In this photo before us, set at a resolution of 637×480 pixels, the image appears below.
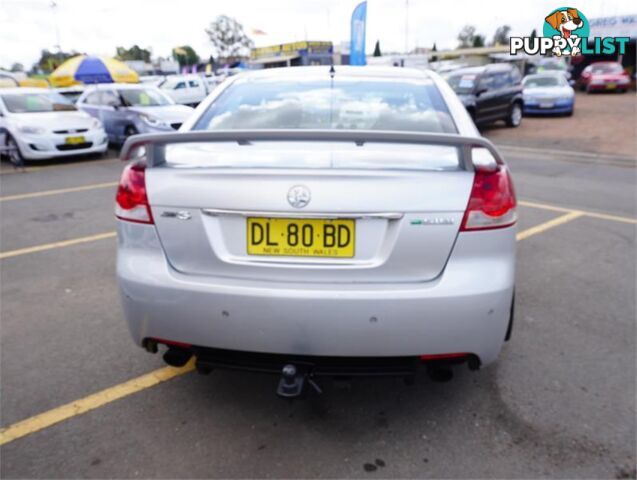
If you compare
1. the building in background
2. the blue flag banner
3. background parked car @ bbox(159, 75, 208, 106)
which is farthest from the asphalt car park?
the building in background

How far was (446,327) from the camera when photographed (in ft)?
6.81

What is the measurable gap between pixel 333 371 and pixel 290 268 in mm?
468

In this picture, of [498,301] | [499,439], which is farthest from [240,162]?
[499,439]

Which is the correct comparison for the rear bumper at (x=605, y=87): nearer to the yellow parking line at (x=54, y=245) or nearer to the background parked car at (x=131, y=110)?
the background parked car at (x=131, y=110)

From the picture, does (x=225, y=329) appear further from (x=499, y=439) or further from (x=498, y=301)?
(x=499, y=439)

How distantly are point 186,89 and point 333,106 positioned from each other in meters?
20.1

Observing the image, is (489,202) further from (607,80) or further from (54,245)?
(607,80)

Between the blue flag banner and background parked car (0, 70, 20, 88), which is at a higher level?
the blue flag banner

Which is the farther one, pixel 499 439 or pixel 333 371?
pixel 499 439

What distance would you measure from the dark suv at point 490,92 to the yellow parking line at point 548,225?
7997 mm

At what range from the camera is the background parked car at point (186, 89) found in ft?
69.1

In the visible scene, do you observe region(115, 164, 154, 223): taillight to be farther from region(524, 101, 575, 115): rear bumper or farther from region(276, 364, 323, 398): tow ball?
region(524, 101, 575, 115): rear bumper

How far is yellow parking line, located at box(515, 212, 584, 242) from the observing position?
5491 mm

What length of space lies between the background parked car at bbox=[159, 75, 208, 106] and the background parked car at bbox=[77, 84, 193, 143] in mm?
7506
